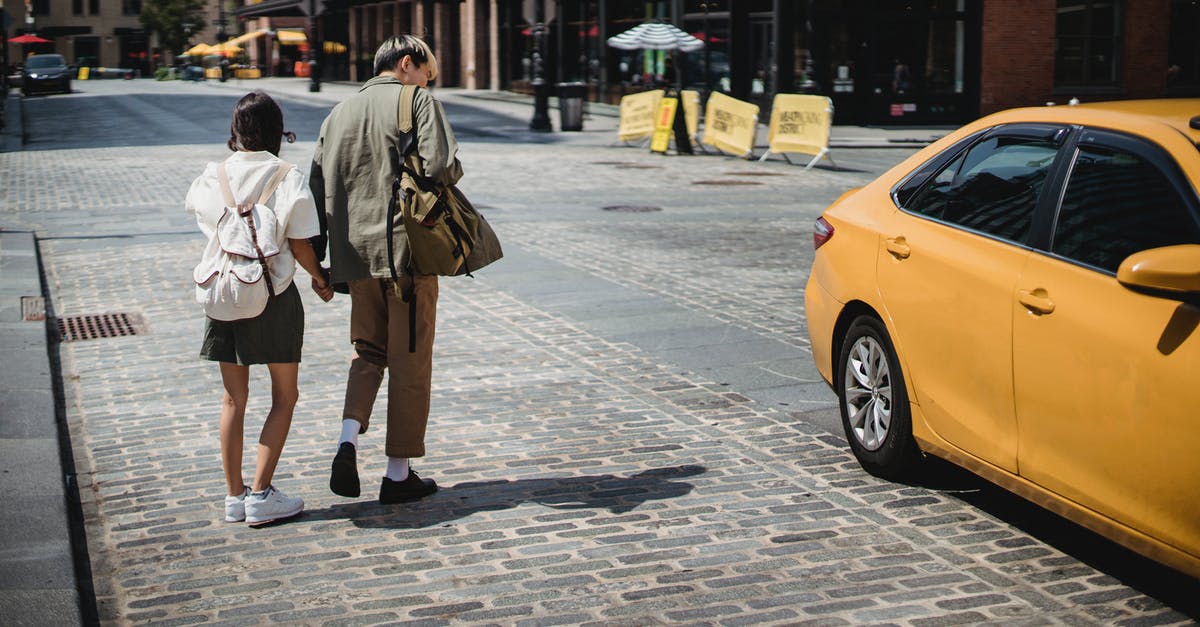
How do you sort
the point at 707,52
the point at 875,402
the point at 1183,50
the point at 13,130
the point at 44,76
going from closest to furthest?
1. the point at 875,402
2. the point at 13,130
3. the point at 1183,50
4. the point at 707,52
5. the point at 44,76

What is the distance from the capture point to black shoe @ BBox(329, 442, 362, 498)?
5.38m

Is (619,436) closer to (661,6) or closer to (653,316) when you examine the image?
(653,316)

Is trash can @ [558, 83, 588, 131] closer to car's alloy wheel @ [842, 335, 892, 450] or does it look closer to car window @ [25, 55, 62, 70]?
car's alloy wheel @ [842, 335, 892, 450]

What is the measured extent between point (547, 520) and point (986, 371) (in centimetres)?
176

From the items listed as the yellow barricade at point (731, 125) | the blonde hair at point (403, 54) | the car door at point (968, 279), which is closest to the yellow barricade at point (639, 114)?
the yellow barricade at point (731, 125)

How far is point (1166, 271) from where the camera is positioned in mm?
3934

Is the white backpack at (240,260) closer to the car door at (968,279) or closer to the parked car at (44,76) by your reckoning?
the car door at (968,279)

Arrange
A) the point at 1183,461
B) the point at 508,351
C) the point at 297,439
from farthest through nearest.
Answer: the point at 508,351
the point at 297,439
the point at 1183,461

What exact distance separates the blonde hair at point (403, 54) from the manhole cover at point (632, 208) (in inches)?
413

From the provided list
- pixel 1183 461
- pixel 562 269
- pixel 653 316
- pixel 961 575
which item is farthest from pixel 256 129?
pixel 562 269

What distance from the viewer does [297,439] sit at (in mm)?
6602

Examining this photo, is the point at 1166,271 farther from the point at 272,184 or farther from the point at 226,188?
the point at 226,188

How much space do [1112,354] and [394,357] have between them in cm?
264

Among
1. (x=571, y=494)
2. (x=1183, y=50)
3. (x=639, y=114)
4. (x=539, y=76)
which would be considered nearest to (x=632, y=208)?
(x=639, y=114)
